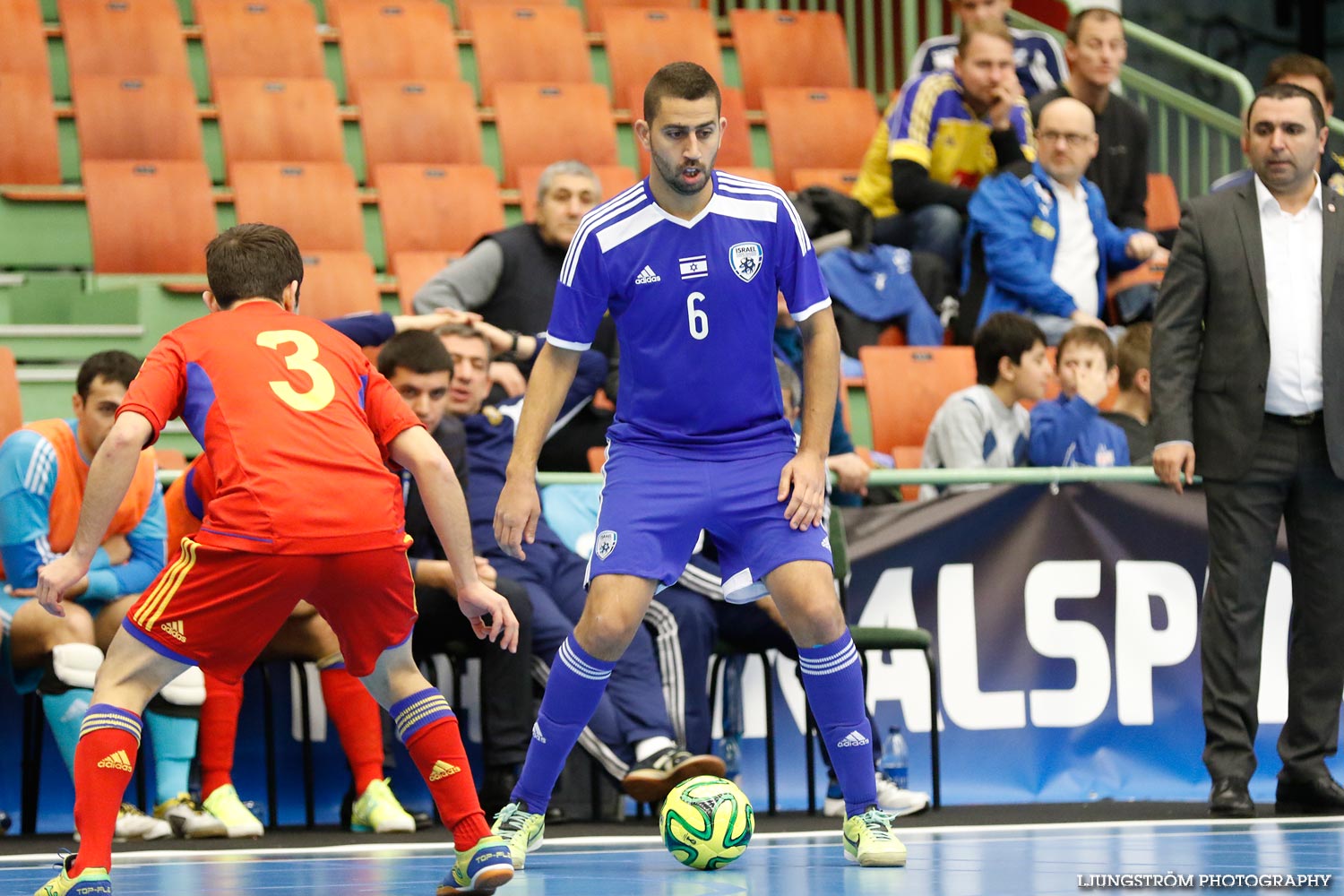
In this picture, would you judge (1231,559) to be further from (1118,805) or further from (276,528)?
(276,528)

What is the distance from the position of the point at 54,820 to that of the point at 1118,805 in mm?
3752

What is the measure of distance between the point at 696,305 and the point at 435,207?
5362 mm

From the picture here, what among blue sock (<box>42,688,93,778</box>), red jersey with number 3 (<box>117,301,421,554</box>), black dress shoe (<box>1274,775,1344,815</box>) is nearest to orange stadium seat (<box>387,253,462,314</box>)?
blue sock (<box>42,688,93,778</box>)

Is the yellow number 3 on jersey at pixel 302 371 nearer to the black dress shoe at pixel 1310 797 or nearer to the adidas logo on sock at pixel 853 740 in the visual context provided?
the adidas logo on sock at pixel 853 740

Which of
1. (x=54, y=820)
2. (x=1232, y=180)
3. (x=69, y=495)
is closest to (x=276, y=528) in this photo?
(x=69, y=495)

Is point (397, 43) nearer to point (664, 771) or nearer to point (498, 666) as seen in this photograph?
point (498, 666)

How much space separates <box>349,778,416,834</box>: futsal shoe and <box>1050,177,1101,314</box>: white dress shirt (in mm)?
4518

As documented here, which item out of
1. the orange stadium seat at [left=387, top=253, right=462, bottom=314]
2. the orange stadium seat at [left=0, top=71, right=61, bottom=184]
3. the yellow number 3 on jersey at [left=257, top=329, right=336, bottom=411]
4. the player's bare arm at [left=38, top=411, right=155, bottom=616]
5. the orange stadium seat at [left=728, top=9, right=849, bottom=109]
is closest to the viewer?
the player's bare arm at [left=38, top=411, right=155, bottom=616]

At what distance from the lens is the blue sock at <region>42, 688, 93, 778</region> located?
244 inches

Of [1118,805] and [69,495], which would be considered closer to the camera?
[69,495]

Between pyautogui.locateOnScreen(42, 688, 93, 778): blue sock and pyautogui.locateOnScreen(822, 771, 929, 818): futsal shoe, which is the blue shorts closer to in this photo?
pyautogui.locateOnScreen(822, 771, 929, 818): futsal shoe

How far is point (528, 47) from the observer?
1159 centimetres

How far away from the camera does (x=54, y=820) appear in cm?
668

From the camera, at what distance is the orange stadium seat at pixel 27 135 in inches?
393
